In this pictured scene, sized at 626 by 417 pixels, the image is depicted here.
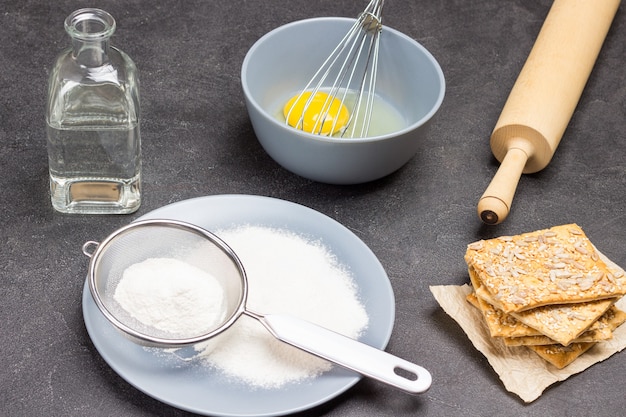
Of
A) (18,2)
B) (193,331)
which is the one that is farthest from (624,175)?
(18,2)

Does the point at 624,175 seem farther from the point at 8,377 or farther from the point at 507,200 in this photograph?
the point at 8,377

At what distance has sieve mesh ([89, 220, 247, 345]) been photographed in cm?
93

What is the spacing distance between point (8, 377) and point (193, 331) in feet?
0.63

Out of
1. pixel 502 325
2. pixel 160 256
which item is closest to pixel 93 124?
pixel 160 256

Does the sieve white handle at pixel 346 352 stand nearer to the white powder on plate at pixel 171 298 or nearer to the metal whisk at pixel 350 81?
the white powder on plate at pixel 171 298

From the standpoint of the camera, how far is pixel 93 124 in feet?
3.51

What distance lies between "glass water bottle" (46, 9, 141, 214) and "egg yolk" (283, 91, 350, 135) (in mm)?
226

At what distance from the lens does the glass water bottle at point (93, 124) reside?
102cm

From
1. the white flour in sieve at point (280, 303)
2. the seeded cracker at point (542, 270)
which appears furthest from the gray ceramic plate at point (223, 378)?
the seeded cracker at point (542, 270)

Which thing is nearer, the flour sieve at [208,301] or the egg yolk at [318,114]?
the flour sieve at [208,301]

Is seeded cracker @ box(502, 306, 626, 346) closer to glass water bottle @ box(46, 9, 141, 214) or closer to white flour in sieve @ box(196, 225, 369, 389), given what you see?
white flour in sieve @ box(196, 225, 369, 389)

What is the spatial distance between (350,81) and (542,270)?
408 mm

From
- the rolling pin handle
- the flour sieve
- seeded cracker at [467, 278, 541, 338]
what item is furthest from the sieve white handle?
the rolling pin handle

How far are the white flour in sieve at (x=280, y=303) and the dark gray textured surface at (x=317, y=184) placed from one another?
6 centimetres
